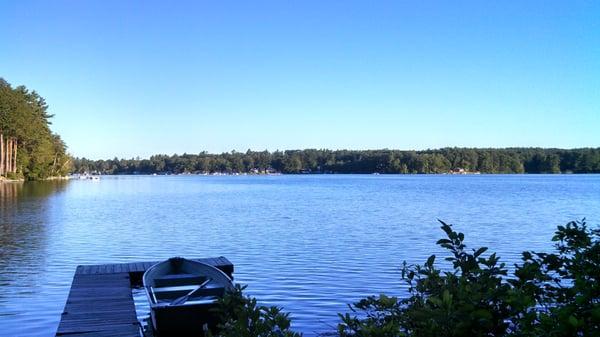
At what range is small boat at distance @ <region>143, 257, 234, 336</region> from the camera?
28.6ft

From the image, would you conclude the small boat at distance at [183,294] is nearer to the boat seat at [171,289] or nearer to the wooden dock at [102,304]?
the boat seat at [171,289]

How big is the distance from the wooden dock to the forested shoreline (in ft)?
224

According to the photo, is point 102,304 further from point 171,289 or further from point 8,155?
point 8,155

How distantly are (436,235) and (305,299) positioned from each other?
12.3 meters

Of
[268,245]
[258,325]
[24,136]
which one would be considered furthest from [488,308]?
[24,136]

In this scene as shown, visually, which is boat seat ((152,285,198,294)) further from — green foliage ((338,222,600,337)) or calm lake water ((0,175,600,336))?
green foliage ((338,222,600,337))

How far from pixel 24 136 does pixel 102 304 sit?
79587 mm

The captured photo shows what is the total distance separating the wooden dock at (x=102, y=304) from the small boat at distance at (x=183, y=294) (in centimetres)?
41

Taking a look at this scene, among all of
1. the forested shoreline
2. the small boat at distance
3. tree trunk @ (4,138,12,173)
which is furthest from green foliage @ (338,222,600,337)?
tree trunk @ (4,138,12,173)

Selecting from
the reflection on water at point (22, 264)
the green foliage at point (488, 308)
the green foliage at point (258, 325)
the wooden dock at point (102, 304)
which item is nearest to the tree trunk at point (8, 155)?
the reflection on water at point (22, 264)

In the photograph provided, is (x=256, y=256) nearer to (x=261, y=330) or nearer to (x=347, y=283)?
(x=347, y=283)

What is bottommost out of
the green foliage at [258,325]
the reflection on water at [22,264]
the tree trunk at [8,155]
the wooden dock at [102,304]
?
the reflection on water at [22,264]

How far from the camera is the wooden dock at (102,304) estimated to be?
25.2 ft

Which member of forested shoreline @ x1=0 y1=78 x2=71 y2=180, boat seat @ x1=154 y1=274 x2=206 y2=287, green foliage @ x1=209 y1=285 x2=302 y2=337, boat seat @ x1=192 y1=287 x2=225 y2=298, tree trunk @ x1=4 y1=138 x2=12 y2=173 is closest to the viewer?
green foliage @ x1=209 y1=285 x2=302 y2=337
